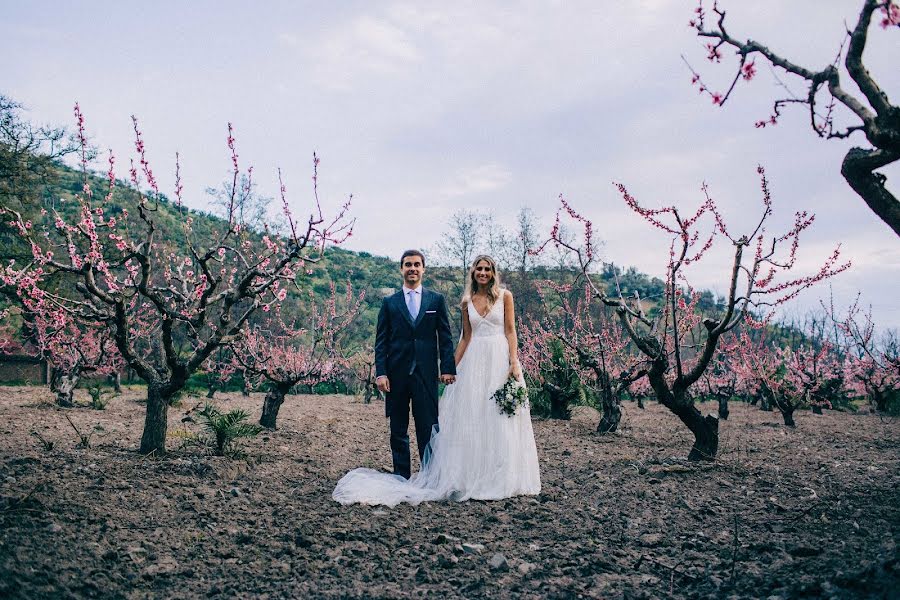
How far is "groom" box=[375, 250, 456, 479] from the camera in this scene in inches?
218

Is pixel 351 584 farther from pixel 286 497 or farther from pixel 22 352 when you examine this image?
pixel 22 352

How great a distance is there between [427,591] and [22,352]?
2378 centimetres

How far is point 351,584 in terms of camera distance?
3.26 metres

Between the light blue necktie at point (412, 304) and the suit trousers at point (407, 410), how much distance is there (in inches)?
21.8

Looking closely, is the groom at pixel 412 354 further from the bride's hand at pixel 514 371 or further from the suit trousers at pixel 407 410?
Answer: the bride's hand at pixel 514 371

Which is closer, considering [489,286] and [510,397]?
[510,397]

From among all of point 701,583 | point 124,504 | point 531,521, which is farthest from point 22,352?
point 701,583

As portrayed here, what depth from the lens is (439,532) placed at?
4.25 m

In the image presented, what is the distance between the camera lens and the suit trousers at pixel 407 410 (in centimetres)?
554

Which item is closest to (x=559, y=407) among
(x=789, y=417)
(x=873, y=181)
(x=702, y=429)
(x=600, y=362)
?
(x=600, y=362)

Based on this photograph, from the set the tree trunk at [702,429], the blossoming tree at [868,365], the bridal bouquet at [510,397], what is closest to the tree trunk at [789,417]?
the blossoming tree at [868,365]

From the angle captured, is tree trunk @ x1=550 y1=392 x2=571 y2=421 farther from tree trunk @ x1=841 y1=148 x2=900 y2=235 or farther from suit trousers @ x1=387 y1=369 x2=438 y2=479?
tree trunk @ x1=841 y1=148 x2=900 y2=235

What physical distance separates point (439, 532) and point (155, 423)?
3.77 m

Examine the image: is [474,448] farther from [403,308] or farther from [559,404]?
[559,404]
